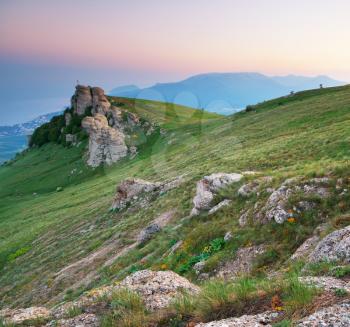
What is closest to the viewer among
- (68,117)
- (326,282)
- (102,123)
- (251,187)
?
(326,282)

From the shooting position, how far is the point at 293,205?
1501cm

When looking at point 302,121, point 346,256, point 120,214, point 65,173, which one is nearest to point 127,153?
point 65,173

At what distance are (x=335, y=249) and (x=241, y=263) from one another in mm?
4304

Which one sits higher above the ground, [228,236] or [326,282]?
[326,282]

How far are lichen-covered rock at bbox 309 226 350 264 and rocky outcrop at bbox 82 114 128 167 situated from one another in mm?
75715

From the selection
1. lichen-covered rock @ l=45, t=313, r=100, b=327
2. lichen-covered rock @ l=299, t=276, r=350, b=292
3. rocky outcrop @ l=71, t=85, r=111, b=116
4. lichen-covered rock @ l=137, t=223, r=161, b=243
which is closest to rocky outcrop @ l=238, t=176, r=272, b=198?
lichen-covered rock @ l=137, t=223, r=161, b=243

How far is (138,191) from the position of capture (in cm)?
3381

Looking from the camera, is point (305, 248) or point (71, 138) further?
point (71, 138)

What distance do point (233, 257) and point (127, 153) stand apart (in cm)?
7474

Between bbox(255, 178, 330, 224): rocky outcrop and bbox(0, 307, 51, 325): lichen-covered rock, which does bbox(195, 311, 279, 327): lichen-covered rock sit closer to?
bbox(0, 307, 51, 325): lichen-covered rock

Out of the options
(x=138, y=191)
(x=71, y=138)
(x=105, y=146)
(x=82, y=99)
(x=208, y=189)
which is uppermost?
(x=82, y=99)

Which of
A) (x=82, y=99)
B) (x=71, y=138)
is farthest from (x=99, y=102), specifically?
(x=71, y=138)

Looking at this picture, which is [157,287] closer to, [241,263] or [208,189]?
[241,263]

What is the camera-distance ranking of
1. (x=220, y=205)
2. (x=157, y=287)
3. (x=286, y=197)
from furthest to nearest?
1. (x=220, y=205)
2. (x=286, y=197)
3. (x=157, y=287)
